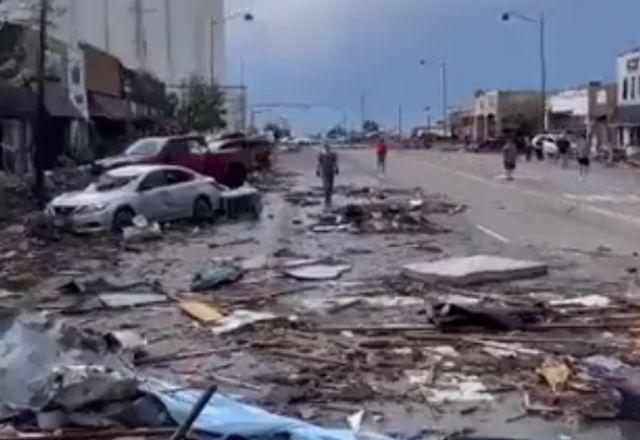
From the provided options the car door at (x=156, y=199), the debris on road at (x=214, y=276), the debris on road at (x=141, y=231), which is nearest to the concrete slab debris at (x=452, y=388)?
the debris on road at (x=214, y=276)

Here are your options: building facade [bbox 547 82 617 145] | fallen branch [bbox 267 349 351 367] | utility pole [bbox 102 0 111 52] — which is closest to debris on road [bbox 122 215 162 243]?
fallen branch [bbox 267 349 351 367]

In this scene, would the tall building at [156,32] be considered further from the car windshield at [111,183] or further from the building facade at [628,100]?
the car windshield at [111,183]

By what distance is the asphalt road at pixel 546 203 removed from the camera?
26.4m

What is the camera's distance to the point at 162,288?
1900cm

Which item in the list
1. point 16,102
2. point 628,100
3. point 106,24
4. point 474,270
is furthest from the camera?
point 106,24

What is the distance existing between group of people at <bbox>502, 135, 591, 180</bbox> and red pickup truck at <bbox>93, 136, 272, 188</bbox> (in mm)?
11447

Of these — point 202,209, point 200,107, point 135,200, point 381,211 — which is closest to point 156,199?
point 135,200

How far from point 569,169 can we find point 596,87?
49.4 metres

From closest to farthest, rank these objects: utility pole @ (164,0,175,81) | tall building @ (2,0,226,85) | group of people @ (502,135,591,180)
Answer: group of people @ (502,135,591,180) → tall building @ (2,0,226,85) → utility pole @ (164,0,175,81)

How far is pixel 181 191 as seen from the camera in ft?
105

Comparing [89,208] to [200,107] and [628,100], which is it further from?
[628,100]

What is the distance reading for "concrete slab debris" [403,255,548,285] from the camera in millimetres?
18734

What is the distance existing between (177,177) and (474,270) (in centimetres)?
1435

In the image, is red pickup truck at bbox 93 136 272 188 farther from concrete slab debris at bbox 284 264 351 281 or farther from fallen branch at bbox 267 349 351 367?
fallen branch at bbox 267 349 351 367
